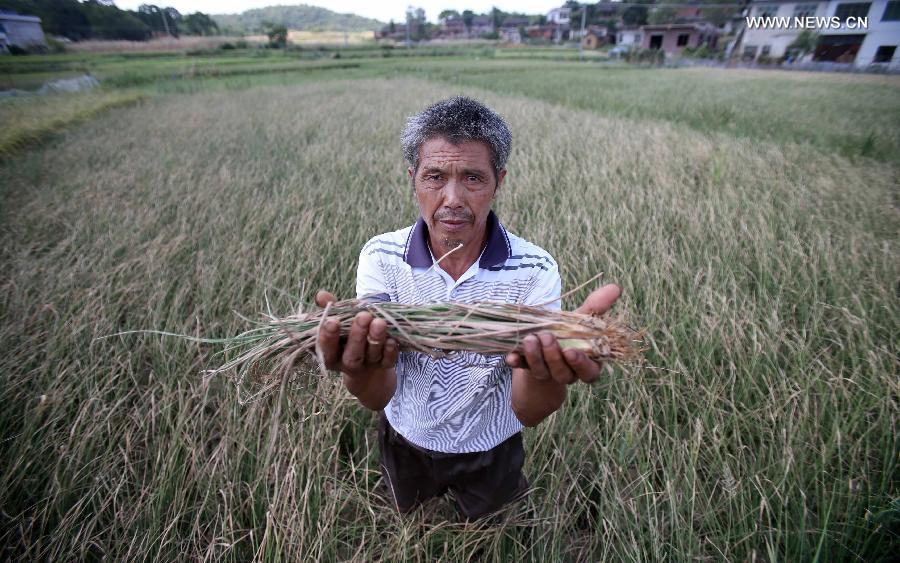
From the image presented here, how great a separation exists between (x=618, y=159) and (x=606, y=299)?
4.23m

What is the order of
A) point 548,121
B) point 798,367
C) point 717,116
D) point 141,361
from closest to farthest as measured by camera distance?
point 798,367, point 141,361, point 548,121, point 717,116

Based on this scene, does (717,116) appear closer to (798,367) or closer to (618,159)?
(618,159)

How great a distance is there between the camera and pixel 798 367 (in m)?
1.69

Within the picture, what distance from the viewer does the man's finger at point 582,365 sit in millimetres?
795

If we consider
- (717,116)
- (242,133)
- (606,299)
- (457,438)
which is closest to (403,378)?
(457,438)

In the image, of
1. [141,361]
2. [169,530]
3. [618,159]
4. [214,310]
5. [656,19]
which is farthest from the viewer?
[656,19]

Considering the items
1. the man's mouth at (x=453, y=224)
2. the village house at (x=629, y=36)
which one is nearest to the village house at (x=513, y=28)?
the village house at (x=629, y=36)

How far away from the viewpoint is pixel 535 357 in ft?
2.75

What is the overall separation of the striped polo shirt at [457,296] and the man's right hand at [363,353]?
0.14m

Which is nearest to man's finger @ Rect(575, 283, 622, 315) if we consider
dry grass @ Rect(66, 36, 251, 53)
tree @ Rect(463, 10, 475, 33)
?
dry grass @ Rect(66, 36, 251, 53)

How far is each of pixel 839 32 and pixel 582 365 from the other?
18.5m

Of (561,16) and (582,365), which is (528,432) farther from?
(561,16)

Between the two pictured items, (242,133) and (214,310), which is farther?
(242,133)

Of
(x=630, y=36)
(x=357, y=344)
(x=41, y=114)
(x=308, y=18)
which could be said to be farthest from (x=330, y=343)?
(x=308, y=18)
